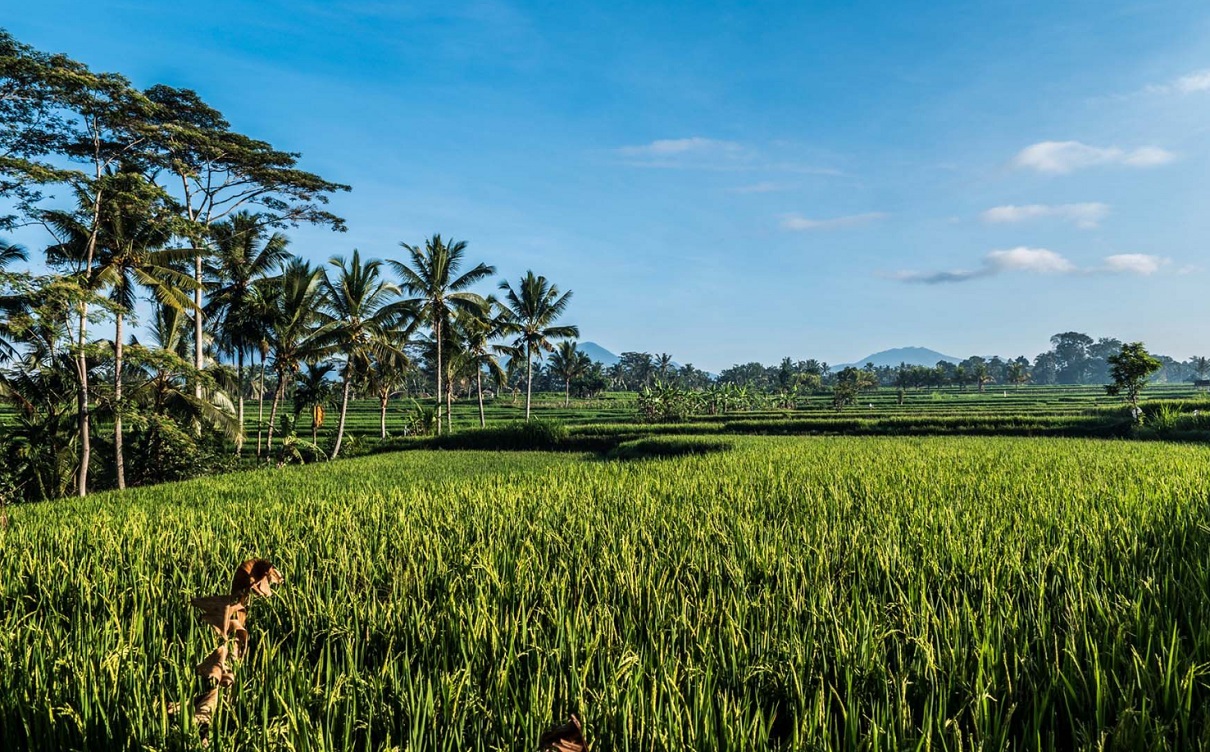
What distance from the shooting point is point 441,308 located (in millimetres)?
22141

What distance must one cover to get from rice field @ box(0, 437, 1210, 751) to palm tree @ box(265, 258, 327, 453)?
1307 cm

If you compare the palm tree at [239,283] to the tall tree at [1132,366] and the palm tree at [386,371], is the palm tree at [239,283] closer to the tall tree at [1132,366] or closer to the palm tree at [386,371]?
the palm tree at [386,371]

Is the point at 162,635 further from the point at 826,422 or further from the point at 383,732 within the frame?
the point at 826,422

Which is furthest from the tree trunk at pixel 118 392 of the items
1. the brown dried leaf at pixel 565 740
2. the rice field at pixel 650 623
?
the brown dried leaf at pixel 565 740

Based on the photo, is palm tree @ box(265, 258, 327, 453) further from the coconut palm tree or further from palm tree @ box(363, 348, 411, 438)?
the coconut palm tree

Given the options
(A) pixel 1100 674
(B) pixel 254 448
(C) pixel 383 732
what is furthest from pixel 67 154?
(A) pixel 1100 674

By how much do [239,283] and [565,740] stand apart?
22.0 meters

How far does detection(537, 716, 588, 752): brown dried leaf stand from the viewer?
1024mm

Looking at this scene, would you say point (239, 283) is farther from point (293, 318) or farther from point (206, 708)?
point (206, 708)

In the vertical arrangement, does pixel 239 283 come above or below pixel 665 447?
above

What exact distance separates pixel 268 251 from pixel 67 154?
5.47m

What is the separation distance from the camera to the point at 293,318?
59.7 ft

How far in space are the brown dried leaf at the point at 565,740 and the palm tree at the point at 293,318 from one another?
19.2 m

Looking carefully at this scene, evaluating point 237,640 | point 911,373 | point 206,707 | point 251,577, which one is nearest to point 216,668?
point 206,707
